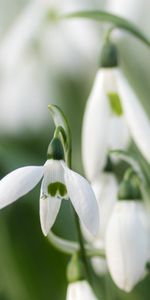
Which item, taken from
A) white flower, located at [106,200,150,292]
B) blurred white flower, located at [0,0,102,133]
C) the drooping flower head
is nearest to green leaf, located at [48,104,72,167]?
the drooping flower head

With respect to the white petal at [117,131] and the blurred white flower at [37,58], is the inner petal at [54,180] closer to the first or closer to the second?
the white petal at [117,131]

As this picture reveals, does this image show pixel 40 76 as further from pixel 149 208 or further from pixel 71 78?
pixel 149 208

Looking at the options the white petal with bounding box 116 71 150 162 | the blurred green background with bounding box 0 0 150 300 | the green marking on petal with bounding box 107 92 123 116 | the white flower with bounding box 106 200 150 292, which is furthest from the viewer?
the blurred green background with bounding box 0 0 150 300

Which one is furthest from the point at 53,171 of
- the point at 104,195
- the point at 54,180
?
the point at 104,195

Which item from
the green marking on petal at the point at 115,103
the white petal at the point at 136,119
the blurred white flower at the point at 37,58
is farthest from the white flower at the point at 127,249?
the blurred white flower at the point at 37,58

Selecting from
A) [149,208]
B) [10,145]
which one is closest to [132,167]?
[149,208]

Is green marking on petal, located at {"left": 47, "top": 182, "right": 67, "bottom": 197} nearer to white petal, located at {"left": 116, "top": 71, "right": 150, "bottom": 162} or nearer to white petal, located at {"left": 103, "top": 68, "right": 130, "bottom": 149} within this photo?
white petal, located at {"left": 116, "top": 71, "right": 150, "bottom": 162}
